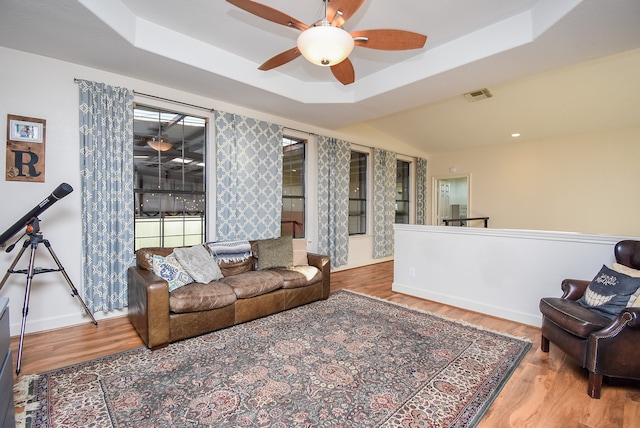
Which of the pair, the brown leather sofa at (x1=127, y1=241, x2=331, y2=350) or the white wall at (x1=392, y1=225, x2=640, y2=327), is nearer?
A: the brown leather sofa at (x1=127, y1=241, x2=331, y2=350)

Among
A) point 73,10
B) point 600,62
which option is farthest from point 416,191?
point 73,10

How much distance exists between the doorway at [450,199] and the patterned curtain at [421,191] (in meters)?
0.43

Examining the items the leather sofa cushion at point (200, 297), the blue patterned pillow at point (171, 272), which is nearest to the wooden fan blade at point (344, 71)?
the leather sofa cushion at point (200, 297)

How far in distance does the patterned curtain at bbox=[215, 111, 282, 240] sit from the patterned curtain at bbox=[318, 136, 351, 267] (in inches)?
36.5

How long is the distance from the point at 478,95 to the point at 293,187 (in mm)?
3218

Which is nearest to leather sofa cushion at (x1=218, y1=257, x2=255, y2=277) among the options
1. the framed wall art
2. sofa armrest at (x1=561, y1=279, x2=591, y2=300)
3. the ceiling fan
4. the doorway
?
the framed wall art

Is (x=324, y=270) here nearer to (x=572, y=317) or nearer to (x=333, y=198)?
(x=333, y=198)

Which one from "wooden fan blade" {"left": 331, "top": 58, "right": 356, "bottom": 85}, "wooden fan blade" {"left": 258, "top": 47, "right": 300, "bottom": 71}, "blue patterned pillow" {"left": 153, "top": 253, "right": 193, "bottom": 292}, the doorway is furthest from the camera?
the doorway

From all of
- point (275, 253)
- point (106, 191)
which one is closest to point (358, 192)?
point (275, 253)

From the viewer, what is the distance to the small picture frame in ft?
9.12

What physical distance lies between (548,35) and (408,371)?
3.01 meters

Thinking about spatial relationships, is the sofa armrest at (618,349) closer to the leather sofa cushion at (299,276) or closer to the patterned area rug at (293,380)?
the patterned area rug at (293,380)

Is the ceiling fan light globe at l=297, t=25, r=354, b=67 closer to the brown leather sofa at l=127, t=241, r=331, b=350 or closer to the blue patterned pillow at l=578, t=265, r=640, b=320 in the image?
the brown leather sofa at l=127, t=241, r=331, b=350

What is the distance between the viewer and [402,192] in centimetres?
Result: 748
